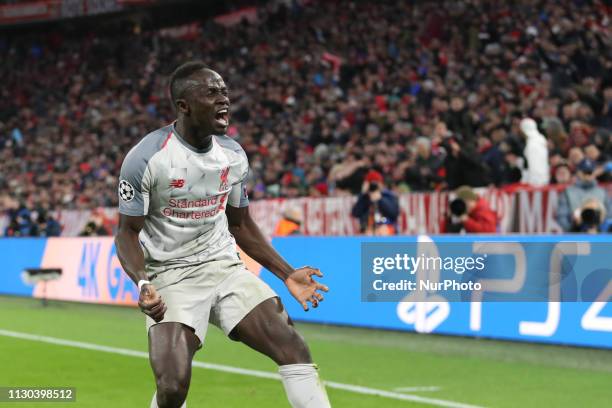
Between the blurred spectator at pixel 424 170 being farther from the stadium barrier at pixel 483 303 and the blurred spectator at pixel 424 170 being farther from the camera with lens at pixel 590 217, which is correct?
the camera with lens at pixel 590 217

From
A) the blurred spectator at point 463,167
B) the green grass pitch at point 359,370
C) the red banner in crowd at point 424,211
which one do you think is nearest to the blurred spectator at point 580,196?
the red banner in crowd at point 424,211

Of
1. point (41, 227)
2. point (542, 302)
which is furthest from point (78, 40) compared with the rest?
point (542, 302)

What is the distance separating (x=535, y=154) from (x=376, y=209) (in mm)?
2349

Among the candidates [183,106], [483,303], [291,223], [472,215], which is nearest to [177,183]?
[183,106]

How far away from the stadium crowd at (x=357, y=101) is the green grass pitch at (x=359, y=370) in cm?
405

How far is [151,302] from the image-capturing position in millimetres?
5109

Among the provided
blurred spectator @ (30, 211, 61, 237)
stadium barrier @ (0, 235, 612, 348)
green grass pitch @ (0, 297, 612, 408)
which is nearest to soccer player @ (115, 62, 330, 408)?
green grass pitch @ (0, 297, 612, 408)

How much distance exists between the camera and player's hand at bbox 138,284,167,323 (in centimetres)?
511

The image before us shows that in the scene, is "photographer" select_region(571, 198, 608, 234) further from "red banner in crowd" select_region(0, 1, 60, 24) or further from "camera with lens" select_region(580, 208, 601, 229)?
"red banner in crowd" select_region(0, 1, 60, 24)

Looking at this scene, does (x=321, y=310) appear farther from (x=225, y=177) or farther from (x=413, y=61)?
(x=413, y=61)

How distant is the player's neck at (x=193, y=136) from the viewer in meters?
5.54

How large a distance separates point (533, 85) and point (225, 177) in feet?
48.6

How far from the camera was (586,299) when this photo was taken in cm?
1002

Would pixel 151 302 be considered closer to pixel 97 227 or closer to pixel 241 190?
pixel 241 190
